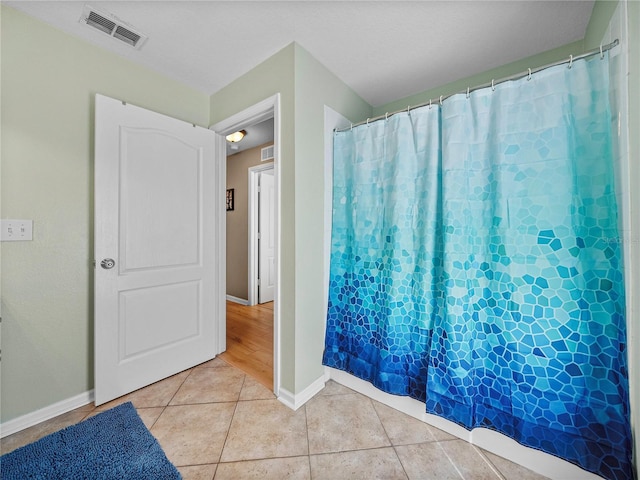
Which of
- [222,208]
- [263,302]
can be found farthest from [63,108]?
[263,302]

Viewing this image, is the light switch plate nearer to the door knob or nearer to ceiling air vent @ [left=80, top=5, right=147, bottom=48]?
the door knob

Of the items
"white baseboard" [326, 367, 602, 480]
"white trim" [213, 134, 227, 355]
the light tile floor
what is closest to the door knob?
"white trim" [213, 134, 227, 355]

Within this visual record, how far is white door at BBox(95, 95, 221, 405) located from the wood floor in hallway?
→ 10.4 inches

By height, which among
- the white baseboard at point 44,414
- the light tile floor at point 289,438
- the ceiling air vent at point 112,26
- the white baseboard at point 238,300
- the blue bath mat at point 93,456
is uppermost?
the ceiling air vent at point 112,26

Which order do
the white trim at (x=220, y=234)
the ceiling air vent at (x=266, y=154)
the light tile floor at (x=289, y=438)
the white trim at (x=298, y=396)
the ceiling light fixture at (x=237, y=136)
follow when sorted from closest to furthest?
the light tile floor at (x=289, y=438) < the white trim at (x=298, y=396) < the white trim at (x=220, y=234) < the ceiling light fixture at (x=237, y=136) < the ceiling air vent at (x=266, y=154)

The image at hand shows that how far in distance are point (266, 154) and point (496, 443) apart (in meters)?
3.72

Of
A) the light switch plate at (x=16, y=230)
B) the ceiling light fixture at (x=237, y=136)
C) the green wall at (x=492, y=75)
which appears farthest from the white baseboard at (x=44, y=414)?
the green wall at (x=492, y=75)

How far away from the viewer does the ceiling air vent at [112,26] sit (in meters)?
1.46

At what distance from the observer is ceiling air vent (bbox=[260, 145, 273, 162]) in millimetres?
3684

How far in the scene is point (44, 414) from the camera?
1.51m

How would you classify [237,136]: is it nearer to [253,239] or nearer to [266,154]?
[266,154]

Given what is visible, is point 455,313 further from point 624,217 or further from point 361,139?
point 361,139

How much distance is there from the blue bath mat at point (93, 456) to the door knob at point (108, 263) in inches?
35.3

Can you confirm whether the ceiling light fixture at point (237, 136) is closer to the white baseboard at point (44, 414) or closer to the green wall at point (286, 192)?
the green wall at point (286, 192)
